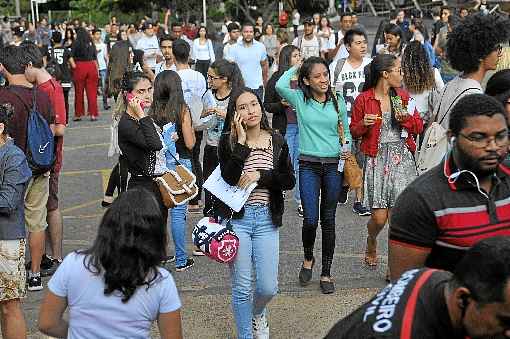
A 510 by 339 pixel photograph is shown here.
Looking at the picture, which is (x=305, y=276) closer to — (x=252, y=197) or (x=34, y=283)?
(x=252, y=197)

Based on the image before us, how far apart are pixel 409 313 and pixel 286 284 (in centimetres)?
440

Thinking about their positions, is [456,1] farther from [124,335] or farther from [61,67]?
[124,335]

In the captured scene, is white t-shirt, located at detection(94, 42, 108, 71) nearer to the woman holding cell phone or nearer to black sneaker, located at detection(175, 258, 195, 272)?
black sneaker, located at detection(175, 258, 195, 272)

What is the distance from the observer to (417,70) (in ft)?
24.4

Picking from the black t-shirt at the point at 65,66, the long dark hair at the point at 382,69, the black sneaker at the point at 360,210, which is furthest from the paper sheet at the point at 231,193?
the black t-shirt at the point at 65,66

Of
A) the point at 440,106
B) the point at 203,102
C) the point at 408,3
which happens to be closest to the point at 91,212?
the point at 203,102

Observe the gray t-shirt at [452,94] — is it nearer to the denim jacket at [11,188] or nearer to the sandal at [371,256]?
the sandal at [371,256]

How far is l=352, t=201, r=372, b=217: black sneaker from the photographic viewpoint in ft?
28.8

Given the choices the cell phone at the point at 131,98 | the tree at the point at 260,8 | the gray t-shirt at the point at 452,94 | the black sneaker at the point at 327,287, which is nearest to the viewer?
the gray t-shirt at the point at 452,94

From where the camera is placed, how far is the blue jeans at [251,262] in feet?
16.8

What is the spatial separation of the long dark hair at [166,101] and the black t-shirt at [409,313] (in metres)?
4.53

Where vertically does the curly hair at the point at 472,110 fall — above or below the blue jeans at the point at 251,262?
above

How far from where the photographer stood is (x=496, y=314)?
2.25 metres

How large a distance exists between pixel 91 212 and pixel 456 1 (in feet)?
88.7
